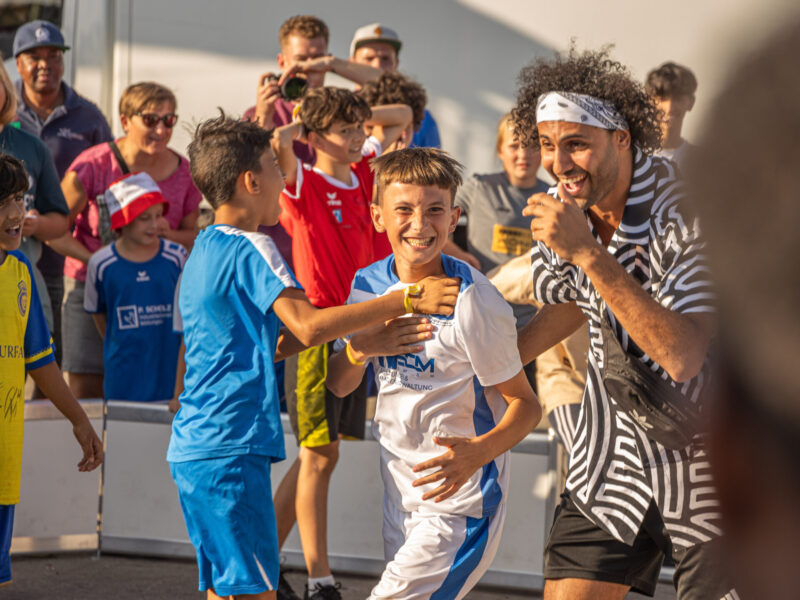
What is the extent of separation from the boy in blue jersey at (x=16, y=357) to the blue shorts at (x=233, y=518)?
78cm

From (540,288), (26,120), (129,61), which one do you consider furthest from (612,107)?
(129,61)

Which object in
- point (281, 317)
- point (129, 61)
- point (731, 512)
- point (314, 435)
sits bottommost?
point (314, 435)

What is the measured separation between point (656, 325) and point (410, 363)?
29.0 inches

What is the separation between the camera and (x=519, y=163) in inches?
212

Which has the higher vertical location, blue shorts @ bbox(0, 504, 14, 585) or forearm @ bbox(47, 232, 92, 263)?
forearm @ bbox(47, 232, 92, 263)

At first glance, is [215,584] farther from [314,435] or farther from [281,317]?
[314,435]

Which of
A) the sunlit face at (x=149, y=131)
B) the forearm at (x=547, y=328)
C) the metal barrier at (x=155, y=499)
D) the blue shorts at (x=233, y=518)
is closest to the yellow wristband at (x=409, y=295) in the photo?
the forearm at (x=547, y=328)

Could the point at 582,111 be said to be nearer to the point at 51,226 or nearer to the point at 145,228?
the point at 51,226

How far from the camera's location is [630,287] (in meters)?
2.33

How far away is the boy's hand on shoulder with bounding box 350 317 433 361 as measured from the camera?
2770 millimetres

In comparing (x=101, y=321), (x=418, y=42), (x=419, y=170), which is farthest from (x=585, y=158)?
(x=418, y=42)

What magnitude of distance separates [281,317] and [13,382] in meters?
1.12

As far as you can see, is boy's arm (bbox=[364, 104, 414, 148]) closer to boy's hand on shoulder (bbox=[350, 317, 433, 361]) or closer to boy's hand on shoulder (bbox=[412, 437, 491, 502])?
boy's hand on shoulder (bbox=[350, 317, 433, 361])

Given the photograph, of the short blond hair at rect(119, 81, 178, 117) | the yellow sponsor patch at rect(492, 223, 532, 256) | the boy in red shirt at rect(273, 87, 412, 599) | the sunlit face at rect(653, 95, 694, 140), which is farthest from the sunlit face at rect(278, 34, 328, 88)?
the sunlit face at rect(653, 95, 694, 140)
